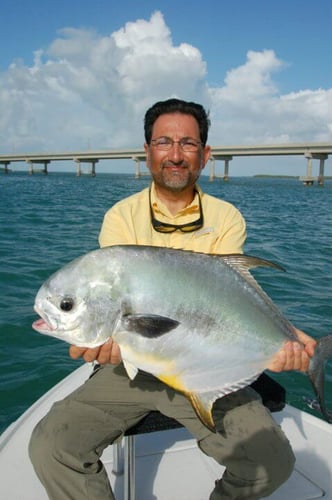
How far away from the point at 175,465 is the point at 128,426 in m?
0.73

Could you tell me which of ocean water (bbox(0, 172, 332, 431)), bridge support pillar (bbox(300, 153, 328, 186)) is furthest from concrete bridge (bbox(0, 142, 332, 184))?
ocean water (bbox(0, 172, 332, 431))

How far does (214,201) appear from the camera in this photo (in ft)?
11.1

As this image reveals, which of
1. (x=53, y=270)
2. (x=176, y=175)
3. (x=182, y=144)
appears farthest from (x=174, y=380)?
(x=53, y=270)

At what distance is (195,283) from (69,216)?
17577 millimetres

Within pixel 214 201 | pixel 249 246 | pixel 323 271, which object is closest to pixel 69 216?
pixel 249 246

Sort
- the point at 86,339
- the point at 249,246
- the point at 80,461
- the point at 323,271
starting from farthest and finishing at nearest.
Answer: the point at 249,246
the point at 323,271
the point at 80,461
the point at 86,339

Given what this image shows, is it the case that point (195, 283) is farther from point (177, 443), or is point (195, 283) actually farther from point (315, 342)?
point (177, 443)

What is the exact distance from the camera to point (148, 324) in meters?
2.21

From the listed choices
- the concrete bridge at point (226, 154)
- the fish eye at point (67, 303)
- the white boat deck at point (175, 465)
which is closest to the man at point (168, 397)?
the fish eye at point (67, 303)

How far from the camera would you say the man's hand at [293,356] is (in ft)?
8.29

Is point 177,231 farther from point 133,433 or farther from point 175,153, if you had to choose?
point 133,433

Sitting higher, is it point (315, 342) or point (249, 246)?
point (315, 342)

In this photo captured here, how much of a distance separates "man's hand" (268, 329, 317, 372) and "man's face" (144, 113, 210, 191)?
51.5 inches

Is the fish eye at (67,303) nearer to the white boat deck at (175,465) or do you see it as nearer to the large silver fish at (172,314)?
the large silver fish at (172,314)
